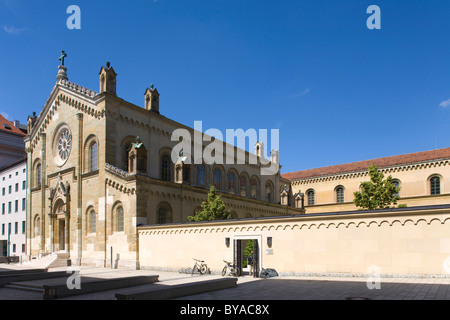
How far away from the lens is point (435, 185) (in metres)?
48.7

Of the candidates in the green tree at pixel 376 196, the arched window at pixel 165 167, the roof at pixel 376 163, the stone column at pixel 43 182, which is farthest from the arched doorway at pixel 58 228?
the roof at pixel 376 163

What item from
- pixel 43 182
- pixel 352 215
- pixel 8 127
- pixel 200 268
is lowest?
pixel 200 268

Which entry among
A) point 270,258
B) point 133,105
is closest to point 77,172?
point 133,105

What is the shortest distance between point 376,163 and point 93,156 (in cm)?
3853

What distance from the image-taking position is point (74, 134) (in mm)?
36812

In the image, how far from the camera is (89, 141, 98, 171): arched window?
34500 millimetres

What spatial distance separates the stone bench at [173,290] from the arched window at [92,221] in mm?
18971

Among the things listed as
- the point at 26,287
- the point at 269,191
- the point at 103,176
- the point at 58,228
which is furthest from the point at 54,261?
the point at 269,191

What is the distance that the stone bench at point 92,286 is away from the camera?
645 inches

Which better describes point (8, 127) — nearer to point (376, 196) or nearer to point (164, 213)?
point (164, 213)

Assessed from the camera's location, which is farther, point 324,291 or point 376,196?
point 376,196
